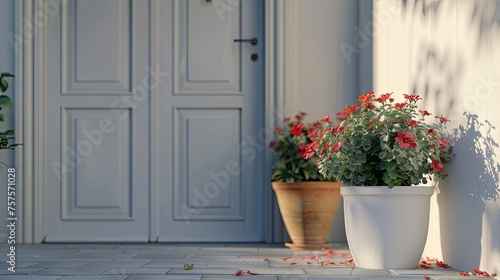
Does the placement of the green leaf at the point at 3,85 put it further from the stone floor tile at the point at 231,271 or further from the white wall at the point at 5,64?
the stone floor tile at the point at 231,271

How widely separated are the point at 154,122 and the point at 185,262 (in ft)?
4.40

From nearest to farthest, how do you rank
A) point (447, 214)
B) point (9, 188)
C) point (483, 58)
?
point (483, 58)
point (447, 214)
point (9, 188)

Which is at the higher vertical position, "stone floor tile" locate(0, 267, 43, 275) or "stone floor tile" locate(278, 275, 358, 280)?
"stone floor tile" locate(278, 275, 358, 280)

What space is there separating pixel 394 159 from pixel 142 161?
1966mm

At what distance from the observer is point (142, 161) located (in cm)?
492

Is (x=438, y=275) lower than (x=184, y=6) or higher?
lower

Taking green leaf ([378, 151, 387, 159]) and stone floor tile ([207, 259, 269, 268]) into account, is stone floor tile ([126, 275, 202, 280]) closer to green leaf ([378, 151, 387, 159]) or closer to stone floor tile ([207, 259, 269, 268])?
stone floor tile ([207, 259, 269, 268])

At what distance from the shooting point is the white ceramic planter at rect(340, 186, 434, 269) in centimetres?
335

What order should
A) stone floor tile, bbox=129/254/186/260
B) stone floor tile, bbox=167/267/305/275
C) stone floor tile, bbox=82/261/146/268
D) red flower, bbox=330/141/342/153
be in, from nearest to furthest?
stone floor tile, bbox=167/267/305/275, red flower, bbox=330/141/342/153, stone floor tile, bbox=82/261/146/268, stone floor tile, bbox=129/254/186/260

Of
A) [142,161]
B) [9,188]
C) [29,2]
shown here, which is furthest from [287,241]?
[29,2]

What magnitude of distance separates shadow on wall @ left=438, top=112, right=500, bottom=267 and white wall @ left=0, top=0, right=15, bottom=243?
8.30ft

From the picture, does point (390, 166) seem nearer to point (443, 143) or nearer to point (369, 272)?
point (443, 143)

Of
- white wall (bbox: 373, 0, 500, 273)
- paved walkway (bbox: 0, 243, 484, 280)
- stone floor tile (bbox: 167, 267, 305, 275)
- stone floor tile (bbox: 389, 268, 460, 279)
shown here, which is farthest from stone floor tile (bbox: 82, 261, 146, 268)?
white wall (bbox: 373, 0, 500, 273)

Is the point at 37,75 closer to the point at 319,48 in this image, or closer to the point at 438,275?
the point at 319,48
